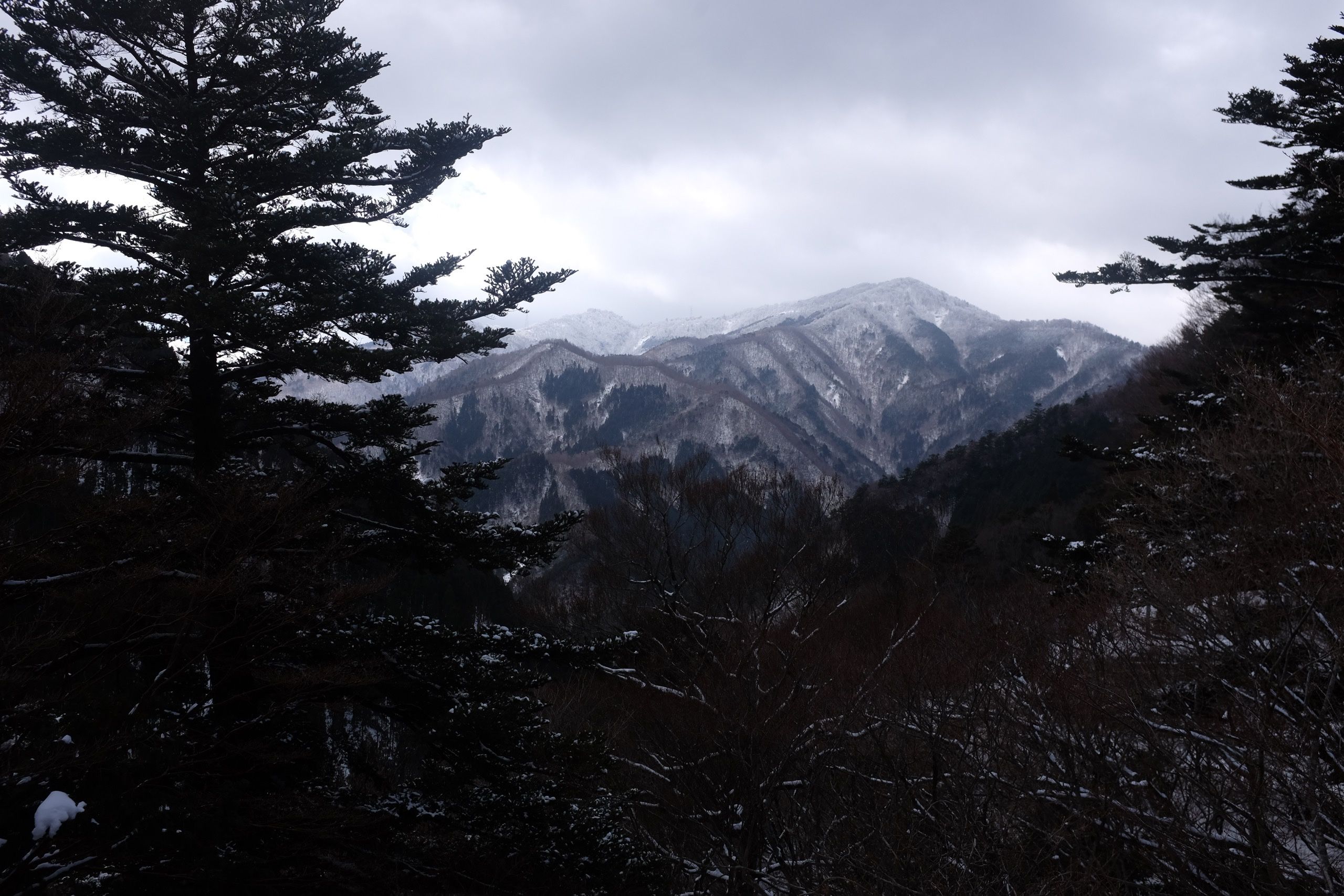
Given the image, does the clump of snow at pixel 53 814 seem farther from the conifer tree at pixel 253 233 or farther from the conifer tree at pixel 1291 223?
the conifer tree at pixel 1291 223

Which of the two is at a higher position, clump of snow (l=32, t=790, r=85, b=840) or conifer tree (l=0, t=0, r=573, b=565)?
conifer tree (l=0, t=0, r=573, b=565)

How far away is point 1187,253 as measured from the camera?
14.4 meters

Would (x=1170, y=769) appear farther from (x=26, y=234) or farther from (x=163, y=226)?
(x=26, y=234)

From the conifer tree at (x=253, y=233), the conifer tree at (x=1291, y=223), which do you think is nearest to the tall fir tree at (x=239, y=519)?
the conifer tree at (x=253, y=233)

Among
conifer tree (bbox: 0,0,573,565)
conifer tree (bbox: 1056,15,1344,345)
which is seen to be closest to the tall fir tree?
conifer tree (bbox: 0,0,573,565)

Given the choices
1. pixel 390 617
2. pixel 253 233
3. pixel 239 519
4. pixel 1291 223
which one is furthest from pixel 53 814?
pixel 1291 223

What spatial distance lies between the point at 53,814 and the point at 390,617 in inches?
157

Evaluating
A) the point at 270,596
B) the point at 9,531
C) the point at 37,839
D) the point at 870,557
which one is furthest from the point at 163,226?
the point at 870,557

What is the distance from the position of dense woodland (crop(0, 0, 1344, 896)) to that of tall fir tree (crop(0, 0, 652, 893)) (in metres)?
0.05

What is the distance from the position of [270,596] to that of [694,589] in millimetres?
14368

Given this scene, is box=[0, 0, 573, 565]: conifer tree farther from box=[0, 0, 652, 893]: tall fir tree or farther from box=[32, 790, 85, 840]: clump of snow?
box=[32, 790, 85, 840]: clump of snow

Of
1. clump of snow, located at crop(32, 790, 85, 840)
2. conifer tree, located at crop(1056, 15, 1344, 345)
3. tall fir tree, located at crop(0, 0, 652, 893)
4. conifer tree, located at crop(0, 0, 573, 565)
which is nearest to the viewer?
clump of snow, located at crop(32, 790, 85, 840)

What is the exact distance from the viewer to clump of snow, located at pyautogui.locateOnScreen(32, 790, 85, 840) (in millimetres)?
5473

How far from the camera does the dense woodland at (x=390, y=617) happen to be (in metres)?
6.84
